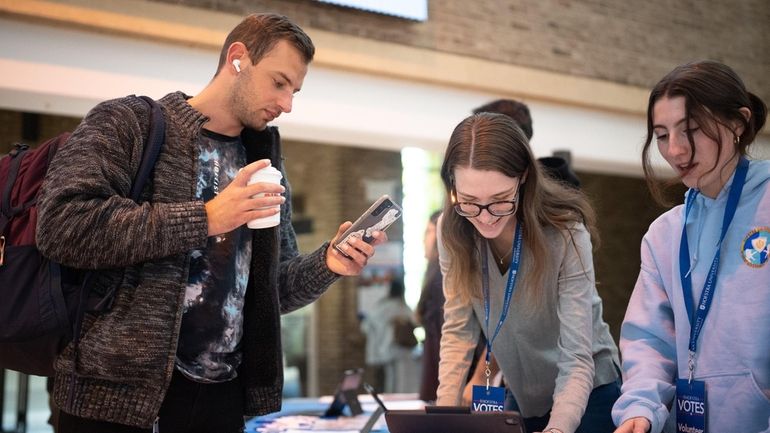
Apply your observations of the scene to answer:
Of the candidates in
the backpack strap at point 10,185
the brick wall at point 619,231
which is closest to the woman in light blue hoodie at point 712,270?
the backpack strap at point 10,185

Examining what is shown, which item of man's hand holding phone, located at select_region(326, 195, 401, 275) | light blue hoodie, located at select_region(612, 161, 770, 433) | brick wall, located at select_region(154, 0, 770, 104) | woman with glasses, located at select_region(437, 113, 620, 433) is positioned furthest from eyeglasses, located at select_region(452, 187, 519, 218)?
brick wall, located at select_region(154, 0, 770, 104)

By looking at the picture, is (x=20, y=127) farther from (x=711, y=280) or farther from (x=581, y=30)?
(x=711, y=280)

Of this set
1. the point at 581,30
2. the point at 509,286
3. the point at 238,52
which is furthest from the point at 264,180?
the point at 581,30

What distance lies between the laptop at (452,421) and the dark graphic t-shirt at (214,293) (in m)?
0.46

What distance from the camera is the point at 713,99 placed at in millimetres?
1693

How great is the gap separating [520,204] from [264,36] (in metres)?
0.82

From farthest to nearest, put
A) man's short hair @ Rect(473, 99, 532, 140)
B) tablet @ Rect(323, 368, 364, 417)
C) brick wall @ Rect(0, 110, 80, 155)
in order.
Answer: brick wall @ Rect(0, 110, 80, 155) < tablet @ Rect(323, 368, 364, 417) < man's short hair @ Rect(473, 99, 532, 140)

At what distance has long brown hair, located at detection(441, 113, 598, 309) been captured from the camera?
2.07 meters

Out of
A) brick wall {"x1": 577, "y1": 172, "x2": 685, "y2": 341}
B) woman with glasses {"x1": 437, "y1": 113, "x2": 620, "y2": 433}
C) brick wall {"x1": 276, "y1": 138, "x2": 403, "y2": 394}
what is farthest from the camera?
brick wall {"x1": 577, "y1": 172, "x2": 685, "y2": 341}

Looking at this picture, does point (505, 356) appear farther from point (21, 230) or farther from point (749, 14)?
point (749, 14)

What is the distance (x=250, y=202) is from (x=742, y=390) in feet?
3.61

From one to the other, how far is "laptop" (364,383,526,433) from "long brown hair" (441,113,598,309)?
23.1 inches

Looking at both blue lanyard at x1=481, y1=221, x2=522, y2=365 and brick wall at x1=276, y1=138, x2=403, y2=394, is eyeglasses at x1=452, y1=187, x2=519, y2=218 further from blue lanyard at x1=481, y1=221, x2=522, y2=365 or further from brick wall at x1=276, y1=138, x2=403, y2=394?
brick wall at x1=276, y1=138, x2=403, y2=394

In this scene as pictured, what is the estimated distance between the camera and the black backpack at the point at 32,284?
1.63 m
